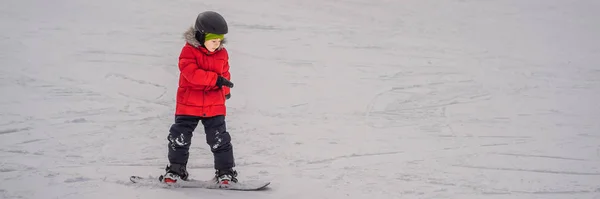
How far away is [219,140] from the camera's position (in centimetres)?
471

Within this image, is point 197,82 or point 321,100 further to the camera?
point 321,100

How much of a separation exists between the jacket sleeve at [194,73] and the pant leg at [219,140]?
0.36 meters

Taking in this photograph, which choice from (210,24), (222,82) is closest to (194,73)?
(222,82)

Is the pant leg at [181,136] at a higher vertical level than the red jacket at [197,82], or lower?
lower

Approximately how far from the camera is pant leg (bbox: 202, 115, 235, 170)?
184 inches

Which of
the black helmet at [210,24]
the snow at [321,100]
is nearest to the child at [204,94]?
the black helmet at [210,24]

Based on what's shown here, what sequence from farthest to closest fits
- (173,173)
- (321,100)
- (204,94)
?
(321,100) → (173,173) → (204,94)

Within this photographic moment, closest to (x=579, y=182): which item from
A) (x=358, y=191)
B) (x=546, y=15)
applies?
(x=358, y=191)

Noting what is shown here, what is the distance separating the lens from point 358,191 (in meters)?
5.09

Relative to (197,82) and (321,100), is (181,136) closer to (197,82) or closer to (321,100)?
(197,82)

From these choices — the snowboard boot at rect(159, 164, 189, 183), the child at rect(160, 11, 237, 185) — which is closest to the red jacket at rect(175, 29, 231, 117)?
the child at rect(160, 11, 237, 185)

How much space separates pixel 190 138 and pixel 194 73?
55 centimetres

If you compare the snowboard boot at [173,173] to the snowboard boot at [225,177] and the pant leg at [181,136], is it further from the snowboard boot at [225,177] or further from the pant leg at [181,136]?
the snowboard boot at [225,177]

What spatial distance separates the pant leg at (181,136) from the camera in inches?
183
